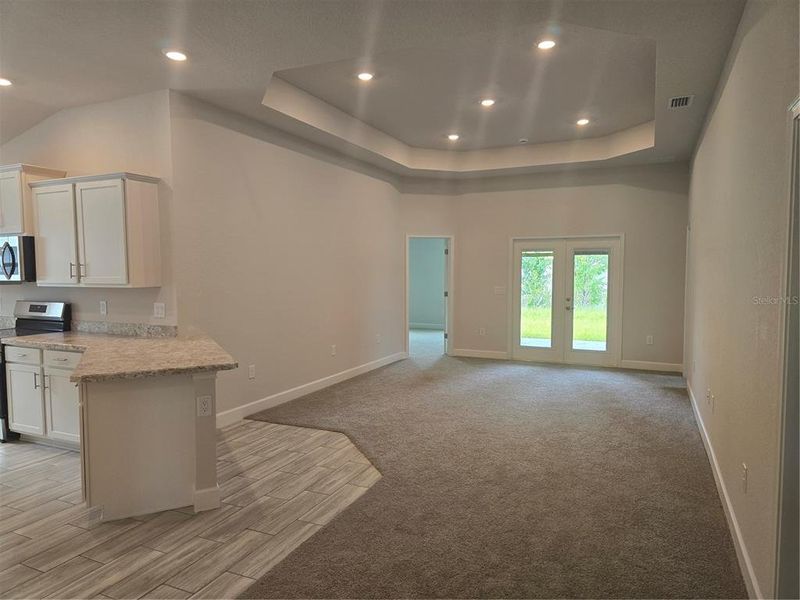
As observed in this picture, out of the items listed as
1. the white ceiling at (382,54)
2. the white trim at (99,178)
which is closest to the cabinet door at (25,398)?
the white trim at (99,178)

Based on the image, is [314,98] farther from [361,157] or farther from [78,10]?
[78,10]

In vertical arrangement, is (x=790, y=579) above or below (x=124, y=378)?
below

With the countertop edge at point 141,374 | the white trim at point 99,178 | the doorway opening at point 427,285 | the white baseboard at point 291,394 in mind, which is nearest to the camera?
the countertop edge at point 141,374

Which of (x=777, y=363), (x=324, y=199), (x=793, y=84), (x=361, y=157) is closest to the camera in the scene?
(x=793, y=84)

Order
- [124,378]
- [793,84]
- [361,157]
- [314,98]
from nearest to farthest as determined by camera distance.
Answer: [793,84], [124,378], [314,98], [361,157]

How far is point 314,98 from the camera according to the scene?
520cm

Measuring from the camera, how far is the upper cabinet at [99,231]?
4.05m

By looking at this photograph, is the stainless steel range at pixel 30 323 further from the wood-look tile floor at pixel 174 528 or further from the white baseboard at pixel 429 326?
the white baseboard at pixel 429 326

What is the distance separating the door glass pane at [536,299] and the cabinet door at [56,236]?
20.1 feet

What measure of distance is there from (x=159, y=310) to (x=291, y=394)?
1.82 metres

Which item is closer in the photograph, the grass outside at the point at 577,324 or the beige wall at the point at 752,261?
the beige wall at the point at 752,261

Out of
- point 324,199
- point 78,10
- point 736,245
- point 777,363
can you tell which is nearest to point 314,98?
point 324,199

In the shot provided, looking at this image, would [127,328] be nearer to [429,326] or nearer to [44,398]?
[44,398]

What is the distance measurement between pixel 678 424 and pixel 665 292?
297 cm
